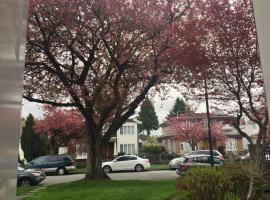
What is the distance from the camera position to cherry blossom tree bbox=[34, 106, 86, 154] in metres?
30.8

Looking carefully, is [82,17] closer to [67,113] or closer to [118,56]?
[118,56]

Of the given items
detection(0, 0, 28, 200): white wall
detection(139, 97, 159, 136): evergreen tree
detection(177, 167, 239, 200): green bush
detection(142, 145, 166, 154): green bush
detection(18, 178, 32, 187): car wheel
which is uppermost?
detection(139, 97, 159, 136): evergreen tree

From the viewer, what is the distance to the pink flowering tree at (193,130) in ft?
124

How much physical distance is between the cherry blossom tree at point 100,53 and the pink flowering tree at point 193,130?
22206 mm

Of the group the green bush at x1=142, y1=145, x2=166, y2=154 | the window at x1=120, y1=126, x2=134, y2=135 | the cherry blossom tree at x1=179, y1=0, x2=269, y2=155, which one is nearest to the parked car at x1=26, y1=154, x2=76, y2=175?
the cherry blossom tree at x1=179, y1=0, x2=269, y2=155

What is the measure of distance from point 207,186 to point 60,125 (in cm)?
2557

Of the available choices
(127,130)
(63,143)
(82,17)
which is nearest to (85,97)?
(82,17)

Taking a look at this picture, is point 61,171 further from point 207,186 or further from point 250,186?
point 207,186

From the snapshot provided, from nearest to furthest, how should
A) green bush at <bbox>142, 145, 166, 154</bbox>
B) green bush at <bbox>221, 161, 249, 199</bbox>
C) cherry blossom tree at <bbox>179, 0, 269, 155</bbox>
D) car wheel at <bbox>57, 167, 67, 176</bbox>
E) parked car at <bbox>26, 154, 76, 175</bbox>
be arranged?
green bush at <bbox>221, 161, 249, 199</bbox>
cherry blossom tree at <bbox>179, 0, 269, 155</bbox>
parked car at <bbox>26, 154, 76, 175</bbox>
car wheel at <bbox>57, 167, 67, 176</bbox>
green bush at <bbox>142, 145, 166, 154</bbox>

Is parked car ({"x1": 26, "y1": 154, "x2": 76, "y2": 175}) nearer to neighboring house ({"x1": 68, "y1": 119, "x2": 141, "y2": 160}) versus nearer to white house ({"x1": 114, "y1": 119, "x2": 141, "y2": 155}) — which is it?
neighboring house ({"x1": 68, "y1": 119, "x2": 141, "y2": 160})

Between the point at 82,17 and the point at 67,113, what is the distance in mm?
18689

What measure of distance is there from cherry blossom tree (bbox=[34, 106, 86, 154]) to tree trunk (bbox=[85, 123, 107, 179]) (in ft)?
48.2

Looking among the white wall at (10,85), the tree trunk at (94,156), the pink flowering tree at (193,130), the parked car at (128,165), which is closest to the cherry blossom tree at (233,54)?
the tree trunk at (94,156)

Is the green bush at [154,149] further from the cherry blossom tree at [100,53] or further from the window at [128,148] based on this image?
the cherry blossom tree at [100,53]
